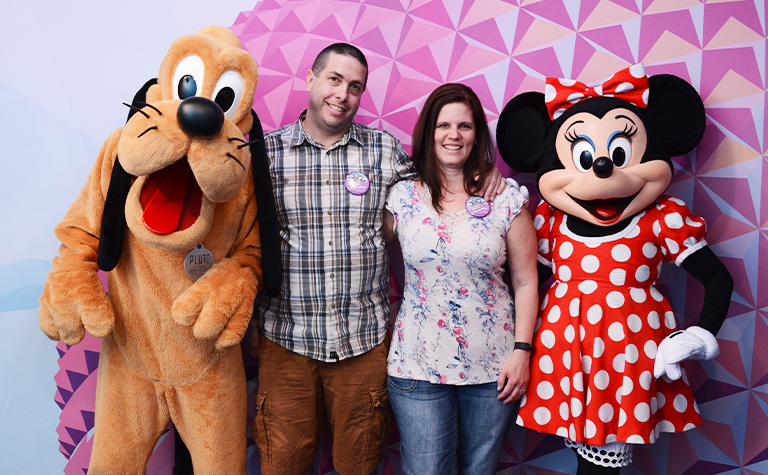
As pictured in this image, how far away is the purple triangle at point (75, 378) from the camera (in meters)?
2.09

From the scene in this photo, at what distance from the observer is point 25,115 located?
81.4 inches

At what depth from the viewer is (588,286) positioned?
158 centimetres

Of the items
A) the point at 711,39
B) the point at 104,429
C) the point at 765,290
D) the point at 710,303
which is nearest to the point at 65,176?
the point at 104,429

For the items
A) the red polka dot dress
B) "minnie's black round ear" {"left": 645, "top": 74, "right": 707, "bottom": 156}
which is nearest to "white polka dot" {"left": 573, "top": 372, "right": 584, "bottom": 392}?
the red polka dot dress

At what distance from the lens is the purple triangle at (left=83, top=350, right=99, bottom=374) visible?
2.08 metres

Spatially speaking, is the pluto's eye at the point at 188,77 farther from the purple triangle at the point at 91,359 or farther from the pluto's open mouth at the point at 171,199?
the purple triangle at the point at 91,359

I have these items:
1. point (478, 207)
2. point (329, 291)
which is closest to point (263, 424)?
point (329, 291)

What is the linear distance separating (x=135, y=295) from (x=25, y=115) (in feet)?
4.05

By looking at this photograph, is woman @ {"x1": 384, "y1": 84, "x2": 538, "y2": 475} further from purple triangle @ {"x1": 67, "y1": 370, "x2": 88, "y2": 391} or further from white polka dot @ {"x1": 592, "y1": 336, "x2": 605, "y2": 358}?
purple triangle @ {"x1": 67, "y1": 370, "x2": 88, "y2": 391}

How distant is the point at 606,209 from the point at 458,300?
59 cm

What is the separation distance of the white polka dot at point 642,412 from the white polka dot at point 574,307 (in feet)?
1.08

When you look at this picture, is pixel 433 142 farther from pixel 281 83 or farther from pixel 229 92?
pixel 281 83

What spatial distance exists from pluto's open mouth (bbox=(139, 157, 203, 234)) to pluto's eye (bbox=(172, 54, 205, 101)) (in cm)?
25

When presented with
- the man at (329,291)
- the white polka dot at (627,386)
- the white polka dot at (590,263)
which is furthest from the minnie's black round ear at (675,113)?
the white polka dot at (627,386)
